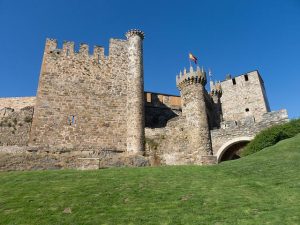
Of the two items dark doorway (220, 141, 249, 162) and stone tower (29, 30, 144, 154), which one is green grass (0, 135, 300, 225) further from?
dark doorway (220, 141, 249, 162)

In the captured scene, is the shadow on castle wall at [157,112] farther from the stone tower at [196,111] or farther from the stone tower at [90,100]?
the stone tower at [90,100]

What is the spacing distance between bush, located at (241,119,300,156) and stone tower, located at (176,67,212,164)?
331 cm

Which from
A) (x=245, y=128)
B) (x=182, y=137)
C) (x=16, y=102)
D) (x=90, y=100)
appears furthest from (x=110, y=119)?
(x=245, y=128)

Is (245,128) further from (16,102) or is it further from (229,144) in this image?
(16,102)

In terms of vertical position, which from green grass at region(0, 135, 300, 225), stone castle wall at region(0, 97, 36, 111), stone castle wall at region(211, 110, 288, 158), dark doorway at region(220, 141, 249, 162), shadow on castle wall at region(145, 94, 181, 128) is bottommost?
green grass at region(0, 135, 300, 225)

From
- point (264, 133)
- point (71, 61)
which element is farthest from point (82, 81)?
point (264, 133)

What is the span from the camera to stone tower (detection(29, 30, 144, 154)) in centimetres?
2133

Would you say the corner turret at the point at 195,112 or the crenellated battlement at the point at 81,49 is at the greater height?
the crenellated battlement at the point at 81,49

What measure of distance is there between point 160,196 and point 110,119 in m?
14.0

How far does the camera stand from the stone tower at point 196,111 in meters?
22.3

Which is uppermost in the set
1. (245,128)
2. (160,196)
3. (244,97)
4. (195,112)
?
(244,97)

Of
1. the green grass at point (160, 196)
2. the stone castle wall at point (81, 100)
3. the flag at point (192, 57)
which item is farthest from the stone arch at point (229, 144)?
the flag at point (192, 57)

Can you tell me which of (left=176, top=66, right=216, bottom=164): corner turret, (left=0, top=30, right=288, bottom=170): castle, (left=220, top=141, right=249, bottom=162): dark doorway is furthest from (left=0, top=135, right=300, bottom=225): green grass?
(left=220, top=141, right=249, bottom=162): dark doorway

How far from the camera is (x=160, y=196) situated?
9484mm
